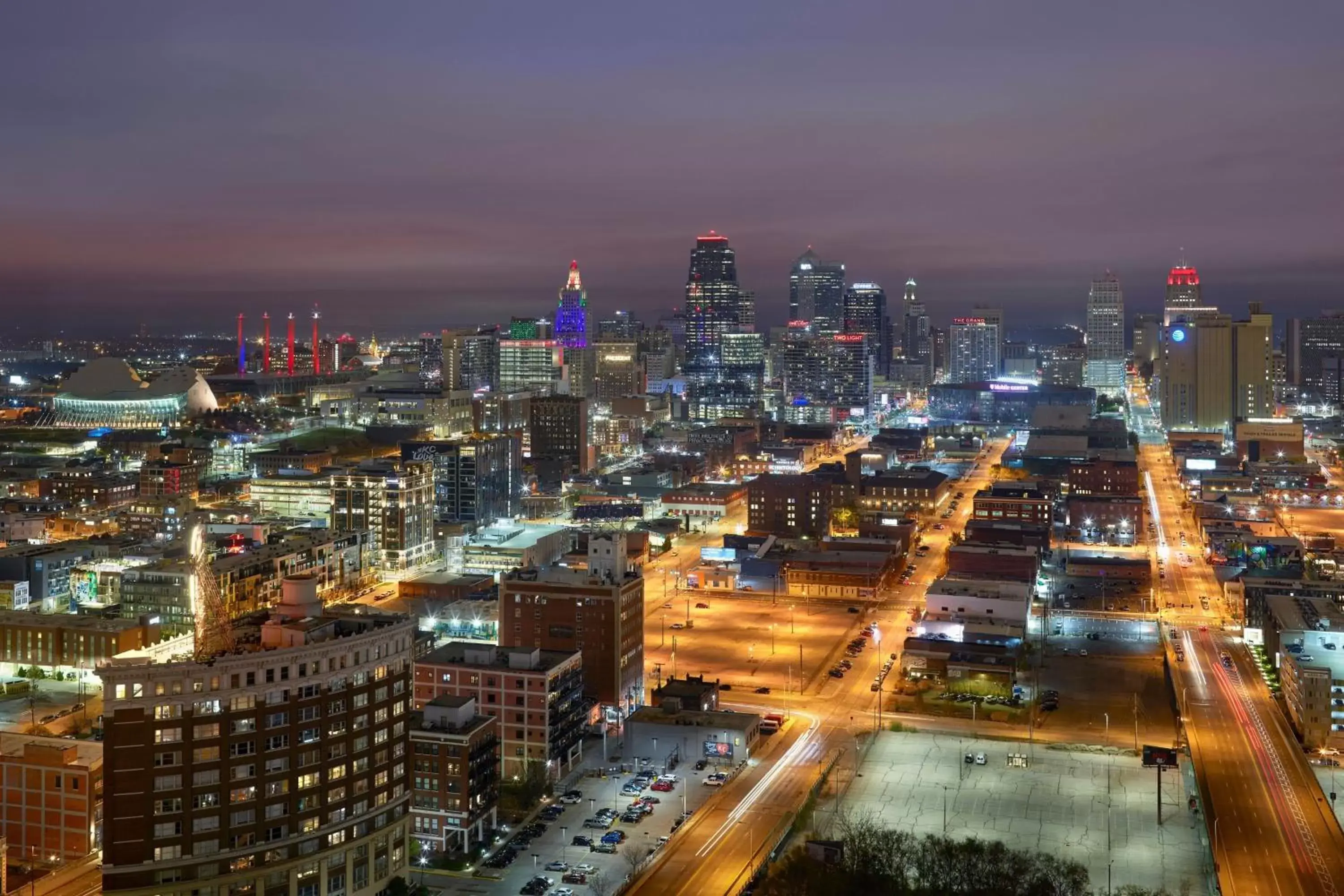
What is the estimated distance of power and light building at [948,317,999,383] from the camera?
15362cm

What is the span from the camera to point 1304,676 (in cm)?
2909

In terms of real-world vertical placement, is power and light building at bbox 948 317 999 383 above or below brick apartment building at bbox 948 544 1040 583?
above

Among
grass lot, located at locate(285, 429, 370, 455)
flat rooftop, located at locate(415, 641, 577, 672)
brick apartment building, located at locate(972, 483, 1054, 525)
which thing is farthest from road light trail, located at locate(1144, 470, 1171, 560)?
grass lot, located at locate(285, 429, 370, 455)

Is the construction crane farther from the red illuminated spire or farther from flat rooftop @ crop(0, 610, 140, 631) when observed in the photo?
the red illuminated spire

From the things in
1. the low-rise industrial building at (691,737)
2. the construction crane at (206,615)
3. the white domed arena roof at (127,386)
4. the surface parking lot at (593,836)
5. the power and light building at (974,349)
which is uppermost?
the power and light building at (974,349)

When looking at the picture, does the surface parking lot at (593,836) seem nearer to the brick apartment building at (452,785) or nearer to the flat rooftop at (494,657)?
the brick apartment building at (452,785)

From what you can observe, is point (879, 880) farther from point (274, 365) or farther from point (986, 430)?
point (274, 365)

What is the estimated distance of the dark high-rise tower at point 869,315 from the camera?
16138 cm

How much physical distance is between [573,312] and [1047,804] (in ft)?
340

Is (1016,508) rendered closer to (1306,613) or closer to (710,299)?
(1306,613)

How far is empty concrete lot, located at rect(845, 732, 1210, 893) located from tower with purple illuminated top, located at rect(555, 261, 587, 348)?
96799 mm

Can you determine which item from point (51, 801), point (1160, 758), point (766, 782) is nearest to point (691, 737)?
point (766, 782)

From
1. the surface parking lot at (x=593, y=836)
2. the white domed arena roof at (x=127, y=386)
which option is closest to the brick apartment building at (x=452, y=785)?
the surface parking lot at (x=593, y=836)

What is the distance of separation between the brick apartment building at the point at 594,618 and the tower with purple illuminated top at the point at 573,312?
91.2 m
